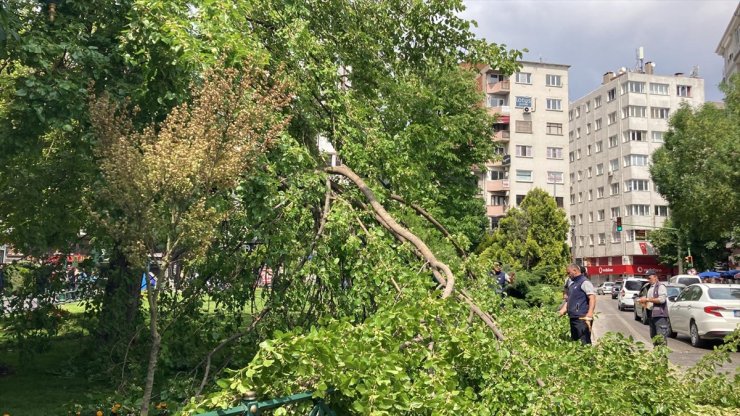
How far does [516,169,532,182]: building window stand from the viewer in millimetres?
64500

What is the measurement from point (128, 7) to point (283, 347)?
4.83m

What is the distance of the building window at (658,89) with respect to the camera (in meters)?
69.7

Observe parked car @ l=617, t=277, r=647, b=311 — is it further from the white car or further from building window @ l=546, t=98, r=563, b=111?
building window @ l=546, t=98, r=563, b=111

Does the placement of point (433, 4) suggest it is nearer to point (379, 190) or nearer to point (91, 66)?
point (379, 190)

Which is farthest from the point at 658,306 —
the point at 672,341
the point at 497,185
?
the point at 497,185

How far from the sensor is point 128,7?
6941mm

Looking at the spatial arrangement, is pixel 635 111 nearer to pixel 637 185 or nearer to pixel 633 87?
pixel 633 87

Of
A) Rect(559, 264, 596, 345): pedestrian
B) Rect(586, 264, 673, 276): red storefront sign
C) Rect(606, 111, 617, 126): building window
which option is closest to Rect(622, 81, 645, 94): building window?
Rect(606, 111, 617, 126): building window

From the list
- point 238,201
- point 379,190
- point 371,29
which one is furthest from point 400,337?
point 371,29

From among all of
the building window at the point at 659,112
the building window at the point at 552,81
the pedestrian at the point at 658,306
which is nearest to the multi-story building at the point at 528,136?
the building window at the point at 552,81

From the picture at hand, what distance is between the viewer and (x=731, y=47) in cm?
5697

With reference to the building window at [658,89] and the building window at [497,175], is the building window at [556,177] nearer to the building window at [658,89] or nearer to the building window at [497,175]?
the building window at [497,175]

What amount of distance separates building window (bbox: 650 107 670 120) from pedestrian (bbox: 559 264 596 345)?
66041 mm

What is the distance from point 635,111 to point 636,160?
540 centimetres
